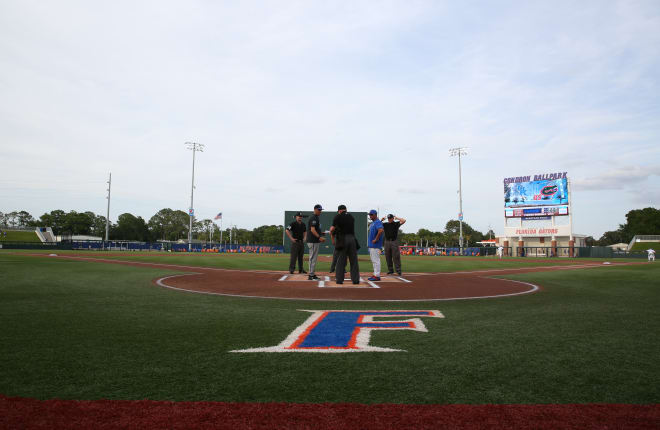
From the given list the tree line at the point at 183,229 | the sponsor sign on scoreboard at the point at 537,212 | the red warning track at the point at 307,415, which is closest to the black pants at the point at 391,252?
the red warning track at the point at 307,415

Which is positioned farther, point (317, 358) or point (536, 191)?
point (536, 191)

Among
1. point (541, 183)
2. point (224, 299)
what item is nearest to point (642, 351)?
Answer: point (224, 299)

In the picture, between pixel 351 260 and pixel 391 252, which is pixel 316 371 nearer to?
pixel 351 260

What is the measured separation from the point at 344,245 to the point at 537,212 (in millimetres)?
53325

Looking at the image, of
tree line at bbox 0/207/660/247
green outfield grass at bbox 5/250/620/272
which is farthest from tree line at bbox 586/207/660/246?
green outfield grass at bbox 5/250/620/272

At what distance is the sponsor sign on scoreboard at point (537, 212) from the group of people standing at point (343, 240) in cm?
4833

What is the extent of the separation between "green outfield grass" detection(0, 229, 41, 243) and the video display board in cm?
7119

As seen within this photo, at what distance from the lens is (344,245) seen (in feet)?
→ 31.4

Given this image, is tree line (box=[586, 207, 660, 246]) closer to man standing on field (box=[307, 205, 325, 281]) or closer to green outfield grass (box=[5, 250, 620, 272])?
green outfield grass (box=[5, 250, 620, 272])

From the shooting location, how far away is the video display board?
5267 cm

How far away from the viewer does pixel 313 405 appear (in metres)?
2.35

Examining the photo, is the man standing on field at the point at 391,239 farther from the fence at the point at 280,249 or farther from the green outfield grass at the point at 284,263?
the fence at the point at 280,249

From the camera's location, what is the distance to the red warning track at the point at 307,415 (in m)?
2.11

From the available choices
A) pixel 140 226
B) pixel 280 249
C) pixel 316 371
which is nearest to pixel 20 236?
pixel 280 249
